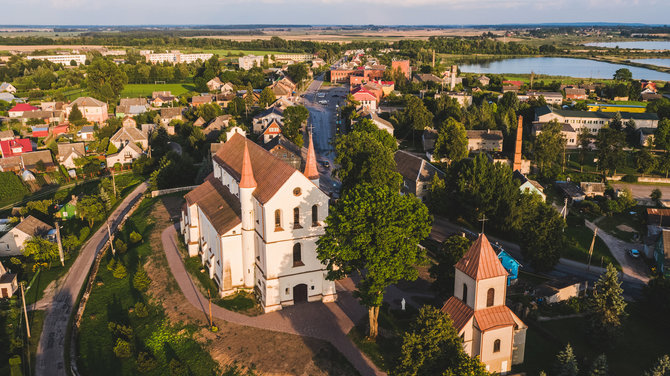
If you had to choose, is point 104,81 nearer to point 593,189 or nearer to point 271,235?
point 271,235

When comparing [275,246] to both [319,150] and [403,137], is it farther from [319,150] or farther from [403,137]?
[403,137]

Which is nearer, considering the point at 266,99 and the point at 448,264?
the point at 448,264

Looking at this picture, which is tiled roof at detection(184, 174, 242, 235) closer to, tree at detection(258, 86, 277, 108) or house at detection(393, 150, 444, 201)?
house at detection(393, 150, 444, 201)

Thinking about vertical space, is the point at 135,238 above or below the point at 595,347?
above

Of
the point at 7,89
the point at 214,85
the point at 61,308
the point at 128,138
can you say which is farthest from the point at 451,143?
the point at 7,89

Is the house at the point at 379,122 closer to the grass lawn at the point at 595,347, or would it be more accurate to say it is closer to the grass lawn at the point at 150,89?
the grass lawn at the point at 595,347

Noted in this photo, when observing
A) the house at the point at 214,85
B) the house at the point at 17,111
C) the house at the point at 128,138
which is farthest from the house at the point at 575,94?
the house at the point at 17,111

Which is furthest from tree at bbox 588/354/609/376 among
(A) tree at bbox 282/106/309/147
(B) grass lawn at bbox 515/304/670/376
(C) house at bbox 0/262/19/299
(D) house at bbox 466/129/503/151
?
(A) tree at bbox 282/106/309/147
